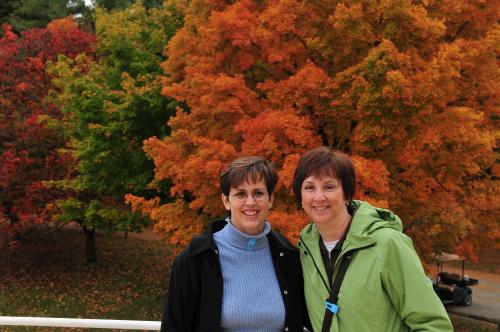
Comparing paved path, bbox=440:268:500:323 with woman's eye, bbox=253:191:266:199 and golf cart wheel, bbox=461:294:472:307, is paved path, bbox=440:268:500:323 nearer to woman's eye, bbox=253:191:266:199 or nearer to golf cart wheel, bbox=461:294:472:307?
golf cart wheel, bbox=461:294:472:307

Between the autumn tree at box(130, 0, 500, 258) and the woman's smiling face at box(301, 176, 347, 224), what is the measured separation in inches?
198

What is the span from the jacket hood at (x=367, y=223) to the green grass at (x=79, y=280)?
1201 cm

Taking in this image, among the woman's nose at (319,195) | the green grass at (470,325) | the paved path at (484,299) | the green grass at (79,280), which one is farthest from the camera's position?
the paved path at (484,299)

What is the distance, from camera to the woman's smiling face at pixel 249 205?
2.39 metres

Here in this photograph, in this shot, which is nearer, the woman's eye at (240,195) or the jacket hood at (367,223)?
the jacket hood at (367,223)

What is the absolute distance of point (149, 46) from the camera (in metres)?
15.5

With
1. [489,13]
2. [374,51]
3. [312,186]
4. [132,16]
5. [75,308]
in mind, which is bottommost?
[75,308]

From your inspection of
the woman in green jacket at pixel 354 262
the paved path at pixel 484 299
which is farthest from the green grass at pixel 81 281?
the woman in green jacket at pixel 354 262

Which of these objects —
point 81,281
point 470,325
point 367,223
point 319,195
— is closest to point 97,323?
point 319,195

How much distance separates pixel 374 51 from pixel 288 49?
1.71 m

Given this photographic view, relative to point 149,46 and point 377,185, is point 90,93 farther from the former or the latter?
point 377,185

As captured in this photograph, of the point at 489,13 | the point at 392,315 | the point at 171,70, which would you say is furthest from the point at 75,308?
the point at 392,315

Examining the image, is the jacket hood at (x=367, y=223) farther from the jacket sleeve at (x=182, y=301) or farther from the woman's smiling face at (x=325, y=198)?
the jacket sleeve at (x=182, y=301)

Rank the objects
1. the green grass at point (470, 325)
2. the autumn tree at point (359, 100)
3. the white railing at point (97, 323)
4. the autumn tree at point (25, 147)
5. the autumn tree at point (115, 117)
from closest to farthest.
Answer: the white railing at point (97, 323), the autumn tree at point (359, 100), the autumn tree at point (115, 117), the green grass at point (470, 325), the autumn tree at point (25, 147)
